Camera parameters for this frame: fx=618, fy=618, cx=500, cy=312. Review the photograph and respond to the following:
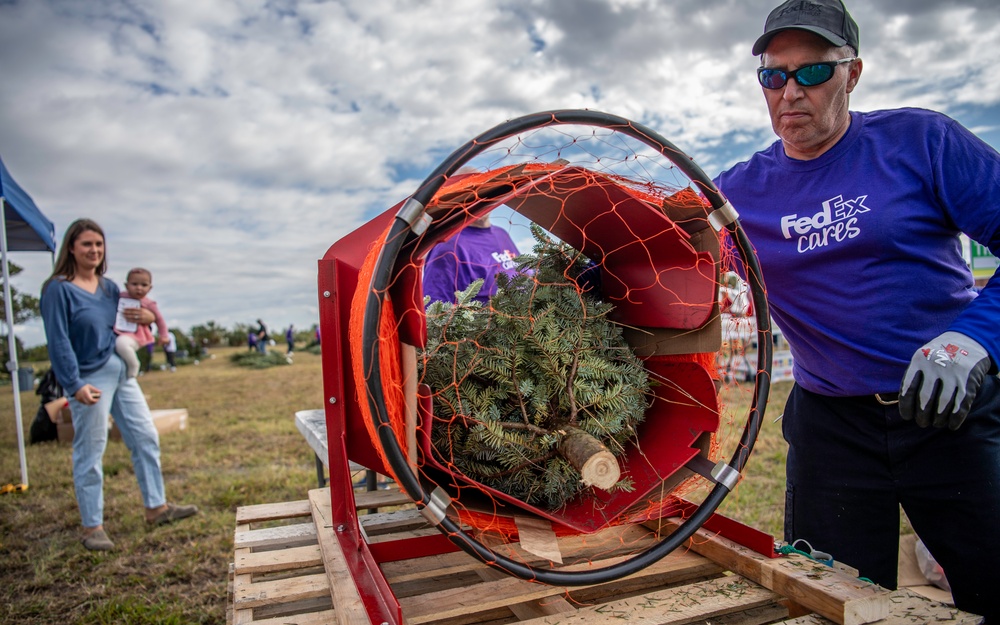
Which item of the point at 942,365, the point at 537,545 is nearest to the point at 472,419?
the point at 537,545

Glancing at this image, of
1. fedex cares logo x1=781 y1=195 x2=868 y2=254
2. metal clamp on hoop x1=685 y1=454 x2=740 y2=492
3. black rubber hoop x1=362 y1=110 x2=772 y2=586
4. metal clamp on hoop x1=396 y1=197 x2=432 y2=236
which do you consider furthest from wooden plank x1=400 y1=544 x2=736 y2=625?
fedex cares logo x1=781 y1=195 x2=868 y2=254

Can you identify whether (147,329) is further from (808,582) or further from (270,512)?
(808,582)

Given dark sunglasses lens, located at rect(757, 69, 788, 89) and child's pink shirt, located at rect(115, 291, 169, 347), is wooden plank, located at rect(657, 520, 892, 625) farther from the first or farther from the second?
child's pink shirt, located at rect(115, 291, 169, 347)

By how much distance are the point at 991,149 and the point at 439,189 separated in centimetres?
170

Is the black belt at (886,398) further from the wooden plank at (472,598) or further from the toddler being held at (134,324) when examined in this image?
the toddler being held at (134,324)

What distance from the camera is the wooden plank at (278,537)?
2.08 m

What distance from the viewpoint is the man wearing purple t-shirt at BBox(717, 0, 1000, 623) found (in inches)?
75.1

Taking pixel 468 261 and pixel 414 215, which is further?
pixel 468 261

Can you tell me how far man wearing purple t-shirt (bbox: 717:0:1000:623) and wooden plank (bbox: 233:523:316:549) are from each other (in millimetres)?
1802

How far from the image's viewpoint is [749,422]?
1607 millimetres

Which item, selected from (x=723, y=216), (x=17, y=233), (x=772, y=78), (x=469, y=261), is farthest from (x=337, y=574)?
(x=17, y=233)

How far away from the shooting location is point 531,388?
1735 mm

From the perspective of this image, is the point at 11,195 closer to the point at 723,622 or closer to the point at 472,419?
the point at 472,419

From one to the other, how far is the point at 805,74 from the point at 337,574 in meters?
2.07
